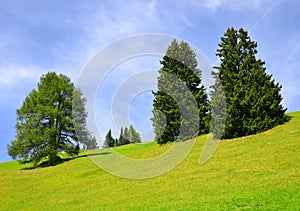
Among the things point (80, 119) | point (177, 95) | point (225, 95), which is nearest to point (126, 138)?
point (80, 119)

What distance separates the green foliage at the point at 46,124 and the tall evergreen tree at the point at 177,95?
16351 millimetres

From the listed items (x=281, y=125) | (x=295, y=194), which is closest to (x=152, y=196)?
(x=295, y=194)

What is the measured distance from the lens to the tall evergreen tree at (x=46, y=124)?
186 ft

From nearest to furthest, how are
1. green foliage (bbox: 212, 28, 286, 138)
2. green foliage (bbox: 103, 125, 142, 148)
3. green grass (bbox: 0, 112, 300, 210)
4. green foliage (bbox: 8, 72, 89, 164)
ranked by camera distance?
green grass (bbox: 0, 112, 300, 210)
green foliage (bbox: 212, 28, 286, 138)
green foliage (bbox: 8, 72, 89, 164)
green foliage (bbox: 103, 125, 142, 148)

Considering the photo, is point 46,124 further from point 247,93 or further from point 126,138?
point 126,138

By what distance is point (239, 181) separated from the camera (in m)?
21.8

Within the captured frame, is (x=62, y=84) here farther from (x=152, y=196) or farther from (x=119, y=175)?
(x=152, y=196)

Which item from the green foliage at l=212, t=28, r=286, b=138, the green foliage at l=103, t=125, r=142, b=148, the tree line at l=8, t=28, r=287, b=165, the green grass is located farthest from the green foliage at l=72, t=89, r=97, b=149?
the green foliage at l=103, t=125, r=142, b=148

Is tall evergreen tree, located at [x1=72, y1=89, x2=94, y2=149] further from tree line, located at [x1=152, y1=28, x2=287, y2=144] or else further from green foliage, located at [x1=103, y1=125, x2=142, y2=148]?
green foliage, located at [x1=103, y1=125, x2=142, y2=148]

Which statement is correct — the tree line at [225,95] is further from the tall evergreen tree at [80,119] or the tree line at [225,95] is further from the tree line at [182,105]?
the tall evergreen tree at [80,119]

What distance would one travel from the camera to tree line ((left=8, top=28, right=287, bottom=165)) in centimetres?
4769

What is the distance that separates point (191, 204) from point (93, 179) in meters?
Answer: 19.4

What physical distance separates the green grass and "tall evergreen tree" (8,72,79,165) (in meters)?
16.5

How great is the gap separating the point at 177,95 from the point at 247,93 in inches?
626
